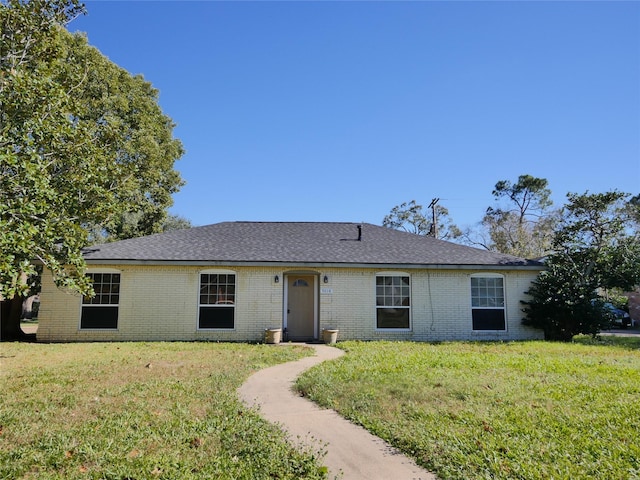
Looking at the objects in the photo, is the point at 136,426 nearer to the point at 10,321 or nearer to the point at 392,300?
the point at 392,300

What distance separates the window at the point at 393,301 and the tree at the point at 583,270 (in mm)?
4544

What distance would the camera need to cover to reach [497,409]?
5.63 metres

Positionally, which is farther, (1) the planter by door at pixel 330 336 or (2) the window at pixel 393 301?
(2) the window at pixel 393 301

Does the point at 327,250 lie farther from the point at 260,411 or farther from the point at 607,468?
the point at 607,468

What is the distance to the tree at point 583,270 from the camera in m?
14.4

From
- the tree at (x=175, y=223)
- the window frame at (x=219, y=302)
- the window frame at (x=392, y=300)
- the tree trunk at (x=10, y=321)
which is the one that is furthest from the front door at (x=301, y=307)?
the tree at (x=175, y=223)

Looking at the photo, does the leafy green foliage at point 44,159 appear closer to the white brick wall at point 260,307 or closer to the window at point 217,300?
the white brick wall at point 260,307

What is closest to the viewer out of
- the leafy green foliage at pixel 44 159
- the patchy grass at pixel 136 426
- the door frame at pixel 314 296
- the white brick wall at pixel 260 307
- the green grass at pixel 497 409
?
the patchy grass at pixel 136 426

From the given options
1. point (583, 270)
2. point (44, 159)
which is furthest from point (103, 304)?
point (583, 270)

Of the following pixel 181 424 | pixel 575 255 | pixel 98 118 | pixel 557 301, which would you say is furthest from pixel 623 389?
pixel 98 118

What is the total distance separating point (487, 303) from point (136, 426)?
13.1m

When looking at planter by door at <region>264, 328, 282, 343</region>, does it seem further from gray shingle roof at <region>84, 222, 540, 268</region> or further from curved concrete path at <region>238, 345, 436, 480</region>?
curved concrete path at <region>238, 345, 436, 480</region>

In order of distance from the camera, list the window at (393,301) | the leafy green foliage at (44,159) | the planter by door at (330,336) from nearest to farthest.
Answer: the leafy green foliage at (44,159)
the planter by door at (330,336)
the window at (393,301)

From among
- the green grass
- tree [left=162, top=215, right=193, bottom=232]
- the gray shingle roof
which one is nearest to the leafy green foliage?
the gray shingle roof
